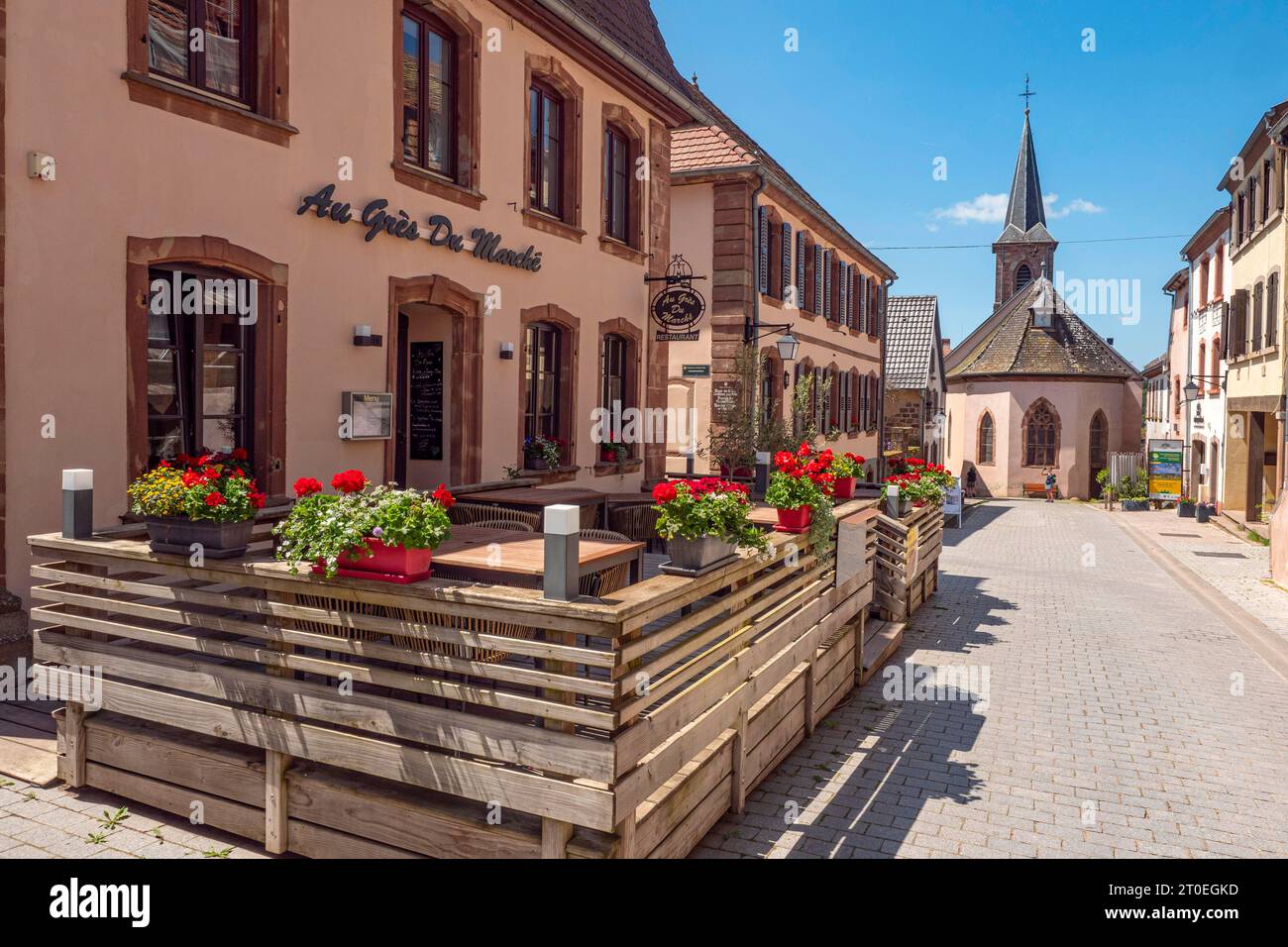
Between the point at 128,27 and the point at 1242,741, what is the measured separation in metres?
9.29

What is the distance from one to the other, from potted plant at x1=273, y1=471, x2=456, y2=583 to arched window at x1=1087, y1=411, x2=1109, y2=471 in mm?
41786

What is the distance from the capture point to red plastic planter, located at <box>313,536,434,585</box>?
416 cm

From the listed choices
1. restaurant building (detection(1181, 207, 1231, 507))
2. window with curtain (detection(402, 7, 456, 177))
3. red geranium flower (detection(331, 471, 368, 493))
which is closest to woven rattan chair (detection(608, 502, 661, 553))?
window with curtain (detection(402, 7, 456, 177))

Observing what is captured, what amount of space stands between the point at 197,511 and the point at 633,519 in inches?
277

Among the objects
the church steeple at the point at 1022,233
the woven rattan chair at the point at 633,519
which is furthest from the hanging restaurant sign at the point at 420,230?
the church steeple at the point at 1022,233

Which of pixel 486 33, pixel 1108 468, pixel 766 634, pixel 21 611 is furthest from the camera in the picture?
pixel 1108 468

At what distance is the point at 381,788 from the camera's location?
433 centimetres

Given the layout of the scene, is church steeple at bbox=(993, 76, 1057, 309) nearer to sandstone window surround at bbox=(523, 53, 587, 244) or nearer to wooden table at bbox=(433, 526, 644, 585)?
sandstone window surround at bbox=(523, 53, 587, 244)

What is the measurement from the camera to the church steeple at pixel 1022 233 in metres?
55.6

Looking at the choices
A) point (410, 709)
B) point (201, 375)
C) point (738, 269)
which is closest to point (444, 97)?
point (201, 375)

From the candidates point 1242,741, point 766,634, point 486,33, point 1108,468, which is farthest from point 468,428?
point 1108,468

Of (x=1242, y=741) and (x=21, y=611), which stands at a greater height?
(x=21, y=611)

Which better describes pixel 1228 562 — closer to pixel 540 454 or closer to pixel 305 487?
pixel 540 454
